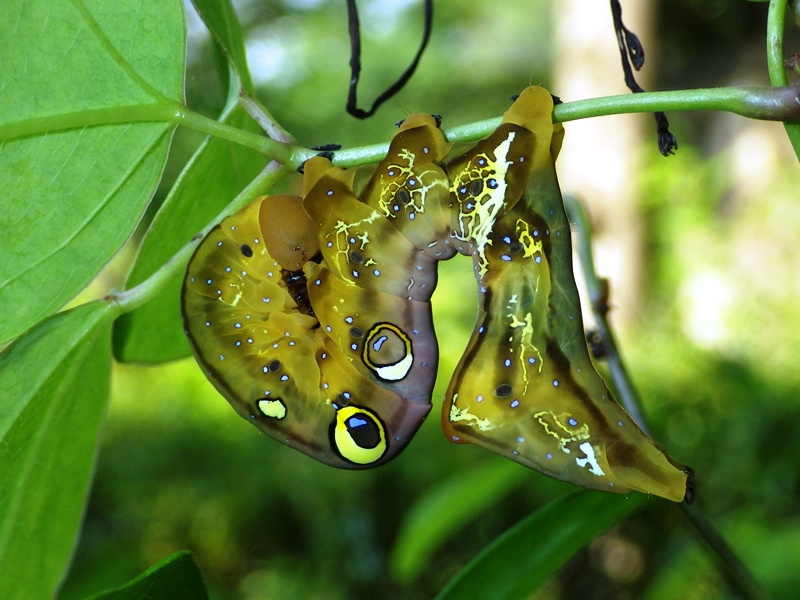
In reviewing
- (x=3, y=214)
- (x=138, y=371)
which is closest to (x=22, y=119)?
(x=3, y=214)

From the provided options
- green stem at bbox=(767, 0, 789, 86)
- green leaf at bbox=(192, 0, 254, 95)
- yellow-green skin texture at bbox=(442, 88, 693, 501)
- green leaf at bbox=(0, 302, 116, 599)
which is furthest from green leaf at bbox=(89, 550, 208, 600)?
green stem at bbox=(767, 0, 789, 86)

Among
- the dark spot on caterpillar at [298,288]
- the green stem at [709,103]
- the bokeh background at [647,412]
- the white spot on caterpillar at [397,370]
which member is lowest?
the bokeh background at [647,412]

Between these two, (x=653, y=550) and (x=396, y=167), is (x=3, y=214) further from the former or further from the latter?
(x=653, y=550)

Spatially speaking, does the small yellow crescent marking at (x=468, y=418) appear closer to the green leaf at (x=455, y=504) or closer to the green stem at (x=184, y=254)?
the green stem at (x=184, y=254)

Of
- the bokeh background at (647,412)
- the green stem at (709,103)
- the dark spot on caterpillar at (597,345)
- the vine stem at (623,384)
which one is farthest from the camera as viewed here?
the bokeh background at (647,412)

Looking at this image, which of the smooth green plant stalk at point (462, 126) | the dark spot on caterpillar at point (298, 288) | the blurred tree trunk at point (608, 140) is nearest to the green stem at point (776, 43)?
the smooth green plant stalk at point (462, 126)

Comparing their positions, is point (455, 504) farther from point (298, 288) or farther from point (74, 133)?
point (74, 133)

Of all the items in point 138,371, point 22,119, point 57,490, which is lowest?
point 138,371

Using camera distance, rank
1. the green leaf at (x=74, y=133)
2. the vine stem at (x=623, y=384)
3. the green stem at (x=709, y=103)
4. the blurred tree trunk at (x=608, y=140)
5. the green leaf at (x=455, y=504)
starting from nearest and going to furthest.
Answer: 1. the green stem at (x=709, y=103)
2. the green leaf at (x=74, y=133)
3. the vine stem at (x=623, y=384)
4. the green leaf at (x=455, y=504)
5. the blurred tree trunk at (x=608, y=140)
